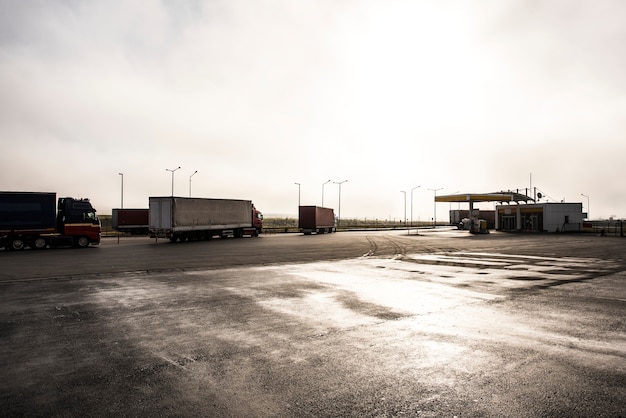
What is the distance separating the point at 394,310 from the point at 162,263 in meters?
13.3

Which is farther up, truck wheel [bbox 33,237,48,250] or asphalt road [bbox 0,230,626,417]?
truck wheel [bbox 33,237,48,250]

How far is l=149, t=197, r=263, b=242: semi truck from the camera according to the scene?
113ft

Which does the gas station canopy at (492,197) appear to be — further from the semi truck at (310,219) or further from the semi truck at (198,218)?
the semi truck at (198,218)

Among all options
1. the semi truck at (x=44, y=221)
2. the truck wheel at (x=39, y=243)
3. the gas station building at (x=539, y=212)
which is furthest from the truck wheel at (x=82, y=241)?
the gas station building at (x=539, y=212)

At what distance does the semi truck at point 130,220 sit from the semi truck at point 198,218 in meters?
16.0

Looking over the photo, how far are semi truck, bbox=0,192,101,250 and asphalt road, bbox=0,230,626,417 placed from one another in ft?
55.0

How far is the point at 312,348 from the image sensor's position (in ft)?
21.3

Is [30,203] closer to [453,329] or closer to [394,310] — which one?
[394,310]

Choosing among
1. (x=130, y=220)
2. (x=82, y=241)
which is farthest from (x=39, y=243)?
(x=130, y=220)

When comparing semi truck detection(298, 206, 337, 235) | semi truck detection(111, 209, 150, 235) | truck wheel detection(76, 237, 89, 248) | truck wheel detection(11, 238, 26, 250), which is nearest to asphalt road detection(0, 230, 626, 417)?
truck wheel detection(11, 238, 26, 250)

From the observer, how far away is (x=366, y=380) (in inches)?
203

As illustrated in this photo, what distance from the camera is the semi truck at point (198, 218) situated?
34594 millimetres

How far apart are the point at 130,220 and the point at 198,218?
777 inches

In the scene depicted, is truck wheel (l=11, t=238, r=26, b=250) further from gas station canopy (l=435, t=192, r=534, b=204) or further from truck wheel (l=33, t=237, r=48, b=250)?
gas station canopy (l=435, t=192, r=534, b=204)
